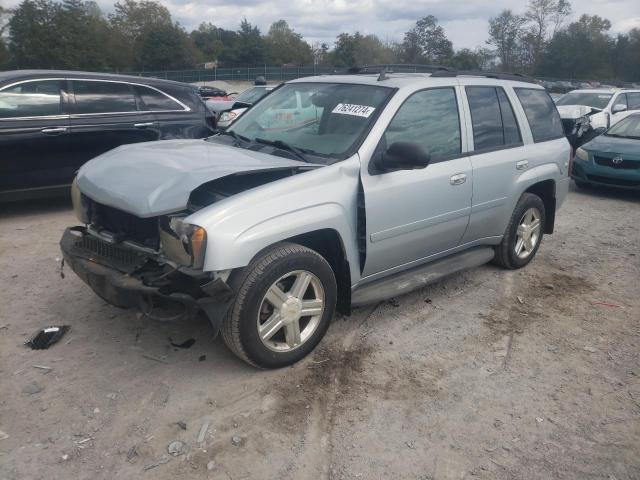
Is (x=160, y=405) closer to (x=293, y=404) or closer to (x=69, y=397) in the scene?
(x=69, y=397)

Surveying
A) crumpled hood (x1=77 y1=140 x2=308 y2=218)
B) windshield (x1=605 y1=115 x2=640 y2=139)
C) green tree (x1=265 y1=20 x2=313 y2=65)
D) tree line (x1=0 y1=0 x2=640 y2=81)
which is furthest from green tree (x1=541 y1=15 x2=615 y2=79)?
crumpled hood (x1=77 y1=140 x2=308 y2=218)

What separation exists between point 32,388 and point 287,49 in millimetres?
82259

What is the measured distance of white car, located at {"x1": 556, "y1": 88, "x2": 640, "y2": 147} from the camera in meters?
12.1

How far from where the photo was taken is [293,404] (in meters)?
3.21

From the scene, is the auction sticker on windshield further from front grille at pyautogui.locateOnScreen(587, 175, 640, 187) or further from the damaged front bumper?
front grille at pyautogui.locateOnScreen(587, 175, 640, 187)

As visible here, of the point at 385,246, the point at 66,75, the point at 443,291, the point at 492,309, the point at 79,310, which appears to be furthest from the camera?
the point at 66,75

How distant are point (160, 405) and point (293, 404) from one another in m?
0.77

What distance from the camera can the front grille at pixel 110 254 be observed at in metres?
3.40

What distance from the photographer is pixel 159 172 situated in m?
3.44

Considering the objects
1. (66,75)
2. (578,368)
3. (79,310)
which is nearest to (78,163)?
(66,75)

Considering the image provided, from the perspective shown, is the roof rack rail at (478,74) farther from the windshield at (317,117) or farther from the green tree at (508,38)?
the green tree at (508,38)

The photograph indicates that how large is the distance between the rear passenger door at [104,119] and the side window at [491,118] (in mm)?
4361

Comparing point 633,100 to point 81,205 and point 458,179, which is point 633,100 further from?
point 81,205

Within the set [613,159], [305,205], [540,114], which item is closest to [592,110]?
[613,159]
